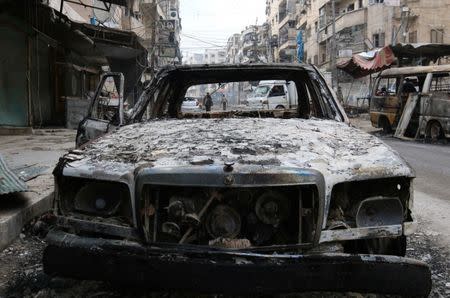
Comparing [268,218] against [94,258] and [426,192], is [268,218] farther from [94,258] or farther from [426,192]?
[426,192]

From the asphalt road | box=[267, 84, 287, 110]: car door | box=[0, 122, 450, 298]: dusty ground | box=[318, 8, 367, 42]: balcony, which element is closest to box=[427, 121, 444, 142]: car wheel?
the asphalt road

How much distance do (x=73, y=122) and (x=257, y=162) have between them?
14.3 meters

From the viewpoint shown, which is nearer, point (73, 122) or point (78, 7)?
point (73, 122)

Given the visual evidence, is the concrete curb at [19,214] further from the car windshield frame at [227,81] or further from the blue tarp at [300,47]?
the blue tarp at [300,47]

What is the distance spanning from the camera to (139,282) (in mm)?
2348

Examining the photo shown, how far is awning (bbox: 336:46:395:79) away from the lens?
18.8 meters

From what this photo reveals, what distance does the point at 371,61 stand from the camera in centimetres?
1944

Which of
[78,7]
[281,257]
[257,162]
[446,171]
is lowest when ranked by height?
[446,171]

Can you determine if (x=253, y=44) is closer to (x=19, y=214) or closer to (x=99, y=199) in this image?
(x=19, y=214)

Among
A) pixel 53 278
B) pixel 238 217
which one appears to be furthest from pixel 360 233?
pixel 53 278

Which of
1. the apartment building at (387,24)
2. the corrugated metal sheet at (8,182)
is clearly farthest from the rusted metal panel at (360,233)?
the apartment building at (387,24)

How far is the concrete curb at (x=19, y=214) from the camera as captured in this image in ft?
13.3

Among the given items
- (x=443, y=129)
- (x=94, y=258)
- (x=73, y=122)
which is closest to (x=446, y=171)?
(x=443, y=129)

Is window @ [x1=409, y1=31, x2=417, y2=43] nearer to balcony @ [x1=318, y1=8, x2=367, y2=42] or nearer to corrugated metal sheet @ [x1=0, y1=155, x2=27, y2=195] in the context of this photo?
balcony @ [x1=318, y1=8, x2=367, y2=42]
